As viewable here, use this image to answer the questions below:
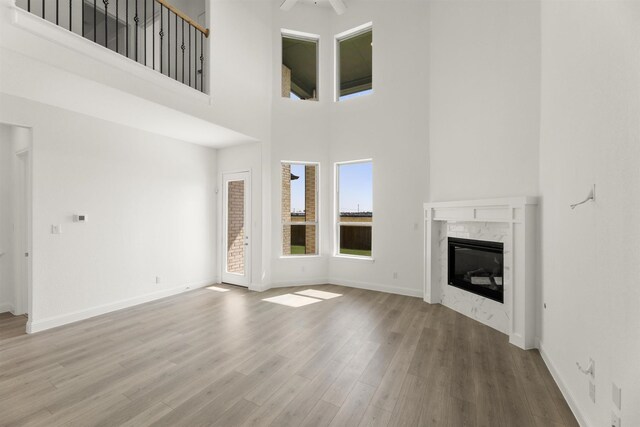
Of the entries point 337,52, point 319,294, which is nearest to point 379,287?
point 319,294

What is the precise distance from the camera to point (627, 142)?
1490 millimetres

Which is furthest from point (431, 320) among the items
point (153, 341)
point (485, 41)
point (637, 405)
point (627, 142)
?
point (485, 41)

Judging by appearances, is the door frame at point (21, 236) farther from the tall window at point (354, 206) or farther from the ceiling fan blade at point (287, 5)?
the tall window at point (354, 206)

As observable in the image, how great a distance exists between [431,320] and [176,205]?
185 inches

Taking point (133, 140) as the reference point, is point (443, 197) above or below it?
below

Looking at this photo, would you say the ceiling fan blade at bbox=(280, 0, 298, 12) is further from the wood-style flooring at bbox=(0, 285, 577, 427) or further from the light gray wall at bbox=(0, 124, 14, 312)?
the wood-style flooring at bbox=(0, 285, 577, 427)

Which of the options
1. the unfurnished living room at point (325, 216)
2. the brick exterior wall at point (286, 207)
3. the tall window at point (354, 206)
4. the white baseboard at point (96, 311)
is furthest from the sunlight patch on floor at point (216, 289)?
the tall window at point (354, 206)

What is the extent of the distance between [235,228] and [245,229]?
1.17ft

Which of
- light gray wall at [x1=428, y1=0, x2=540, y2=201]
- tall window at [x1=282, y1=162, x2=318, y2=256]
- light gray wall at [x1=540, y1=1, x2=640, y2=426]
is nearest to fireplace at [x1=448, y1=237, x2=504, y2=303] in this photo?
light gray wall at [x1=428, y1=0, x2=540, y2=201]

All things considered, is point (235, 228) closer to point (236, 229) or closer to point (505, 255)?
point (236, 229)

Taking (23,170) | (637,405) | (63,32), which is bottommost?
(637,405)

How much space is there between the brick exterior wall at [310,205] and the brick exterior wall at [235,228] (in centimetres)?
132

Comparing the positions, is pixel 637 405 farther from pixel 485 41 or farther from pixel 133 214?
pixel 133 214

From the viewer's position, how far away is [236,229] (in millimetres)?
5875
